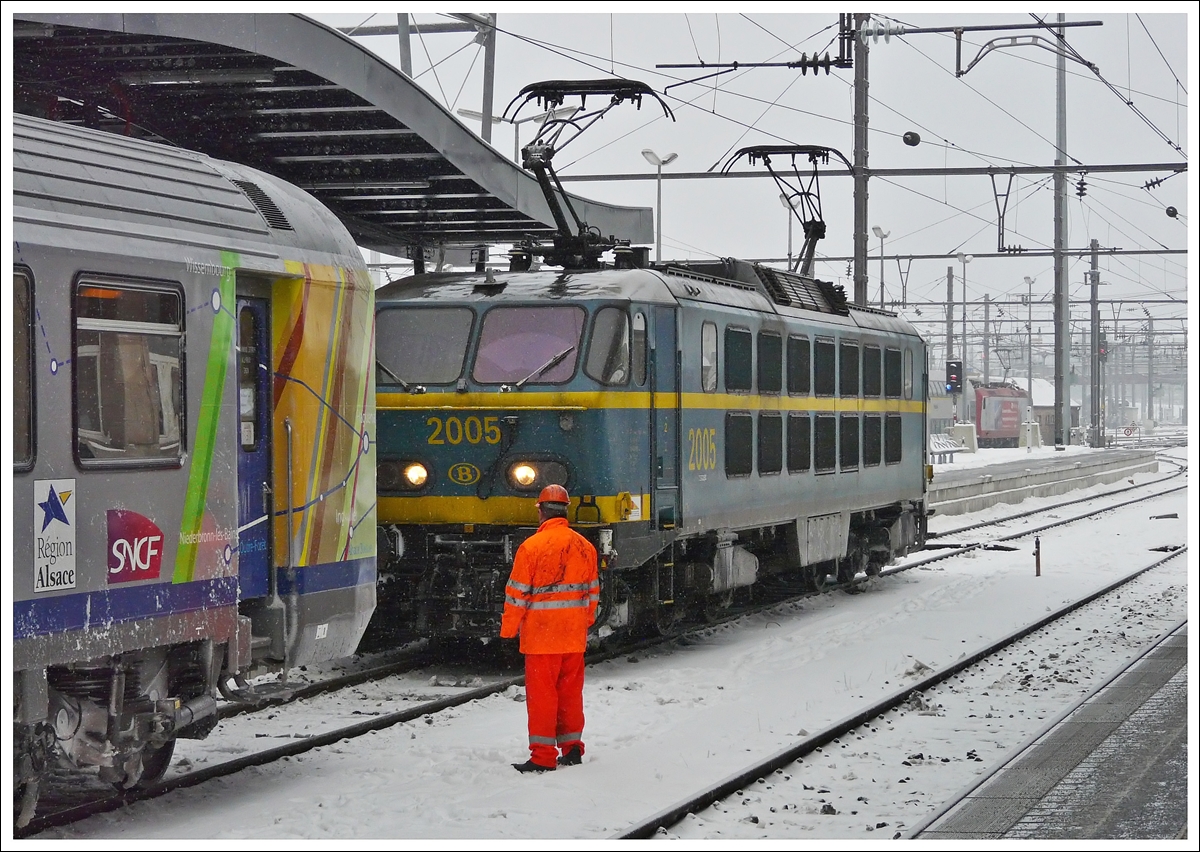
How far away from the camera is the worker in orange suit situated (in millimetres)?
9297

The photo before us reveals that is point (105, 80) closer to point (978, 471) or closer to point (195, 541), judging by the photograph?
point (195, 541)

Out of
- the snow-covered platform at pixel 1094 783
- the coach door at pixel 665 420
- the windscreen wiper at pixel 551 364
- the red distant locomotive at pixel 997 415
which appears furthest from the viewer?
the red distant locomotive at pixel 997 415

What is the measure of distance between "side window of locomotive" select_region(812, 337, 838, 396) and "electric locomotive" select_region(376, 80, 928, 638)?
1.49 metres

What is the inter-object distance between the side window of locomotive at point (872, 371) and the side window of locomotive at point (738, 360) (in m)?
3.69

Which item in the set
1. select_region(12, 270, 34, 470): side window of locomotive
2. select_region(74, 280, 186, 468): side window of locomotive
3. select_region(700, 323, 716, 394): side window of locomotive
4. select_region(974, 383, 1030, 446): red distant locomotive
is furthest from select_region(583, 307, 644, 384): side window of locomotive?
select_region(974, 383, 1030, 446): red distant locomotive

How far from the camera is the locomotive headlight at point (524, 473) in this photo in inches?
496

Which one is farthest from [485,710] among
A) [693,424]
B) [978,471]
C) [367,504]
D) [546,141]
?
[978,471]

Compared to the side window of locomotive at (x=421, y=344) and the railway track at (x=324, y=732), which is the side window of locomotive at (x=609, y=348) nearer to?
the side window of locomotive at (x=421, y=344)

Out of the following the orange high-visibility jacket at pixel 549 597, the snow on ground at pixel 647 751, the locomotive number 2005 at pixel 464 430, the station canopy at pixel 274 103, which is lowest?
the snow on ground at pixel 647 751

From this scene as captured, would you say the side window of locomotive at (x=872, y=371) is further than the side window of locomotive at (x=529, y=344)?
Yes

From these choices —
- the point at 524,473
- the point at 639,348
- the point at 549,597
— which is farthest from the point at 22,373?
the point at 639,348

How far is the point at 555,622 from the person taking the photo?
9.32 metres

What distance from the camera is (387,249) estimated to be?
77.6 ft

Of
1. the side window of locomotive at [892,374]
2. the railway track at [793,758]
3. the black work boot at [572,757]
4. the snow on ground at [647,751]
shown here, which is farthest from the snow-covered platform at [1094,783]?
the side window of locomotive at [892,374]
